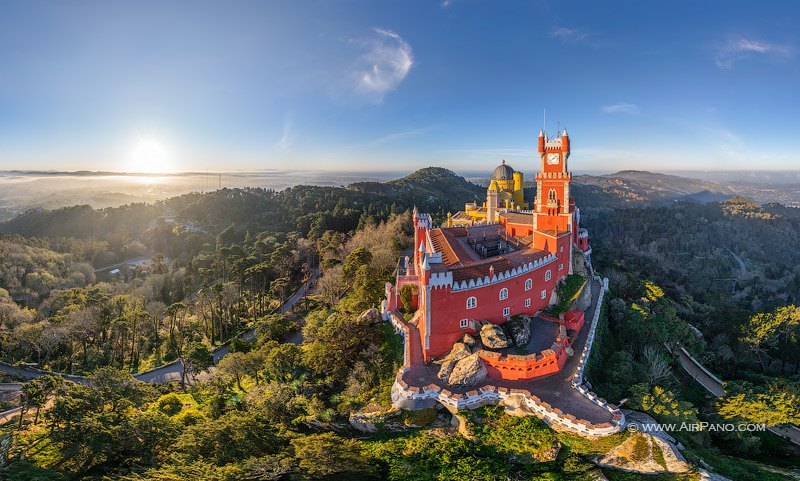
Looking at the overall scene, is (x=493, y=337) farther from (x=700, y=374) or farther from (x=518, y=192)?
(x=518, y=192)

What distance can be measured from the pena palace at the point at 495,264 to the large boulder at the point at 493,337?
3.19ft

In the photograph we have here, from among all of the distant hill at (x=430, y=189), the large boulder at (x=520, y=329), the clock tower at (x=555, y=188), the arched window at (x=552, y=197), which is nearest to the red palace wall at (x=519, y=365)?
the large boulder at (x=520, y=329)

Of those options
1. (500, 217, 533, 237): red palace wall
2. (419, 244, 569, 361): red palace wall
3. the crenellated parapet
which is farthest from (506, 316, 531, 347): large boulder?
(500, 217, 533, 237): red palace wall

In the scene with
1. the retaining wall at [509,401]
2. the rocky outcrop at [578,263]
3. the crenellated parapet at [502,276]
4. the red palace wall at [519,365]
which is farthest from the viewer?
the rocky outcrop at [578,263]

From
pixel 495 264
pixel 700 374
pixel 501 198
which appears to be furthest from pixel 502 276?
pixel 501 198

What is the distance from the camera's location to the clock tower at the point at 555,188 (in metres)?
34.8

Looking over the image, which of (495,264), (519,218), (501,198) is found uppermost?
(501,198)

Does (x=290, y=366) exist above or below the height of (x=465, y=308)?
below

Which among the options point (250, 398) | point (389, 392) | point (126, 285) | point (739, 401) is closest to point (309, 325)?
point (250, 398)

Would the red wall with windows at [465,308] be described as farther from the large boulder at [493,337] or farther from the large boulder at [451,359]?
the large boulder at [493,337]

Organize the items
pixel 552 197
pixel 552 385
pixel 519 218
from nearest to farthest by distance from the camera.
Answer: pixel 552 385 → pixel 552 197 → pixel 519 218

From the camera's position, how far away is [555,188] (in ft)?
116

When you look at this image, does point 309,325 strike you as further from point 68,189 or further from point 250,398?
point 68,189

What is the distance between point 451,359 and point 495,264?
24.2 ft
